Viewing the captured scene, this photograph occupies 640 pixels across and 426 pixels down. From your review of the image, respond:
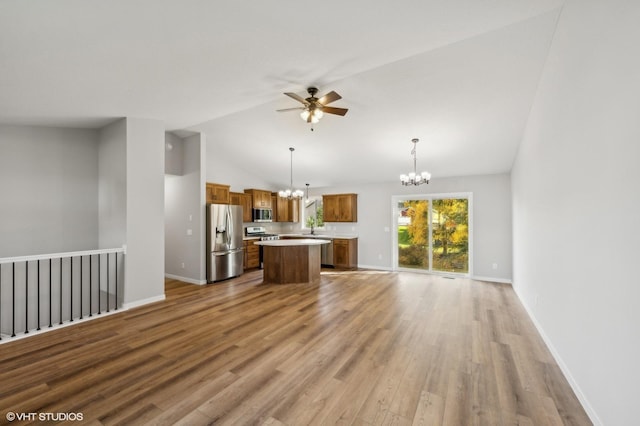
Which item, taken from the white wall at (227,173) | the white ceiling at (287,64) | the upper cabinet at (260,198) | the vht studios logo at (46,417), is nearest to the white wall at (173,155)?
the white wall at (227,173)

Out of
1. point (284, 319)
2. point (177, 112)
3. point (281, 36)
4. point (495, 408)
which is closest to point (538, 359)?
point (495, 408)

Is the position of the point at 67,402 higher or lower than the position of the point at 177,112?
lower

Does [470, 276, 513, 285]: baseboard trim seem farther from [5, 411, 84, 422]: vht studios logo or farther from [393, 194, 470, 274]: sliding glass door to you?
[5, 411, 84, 422]: vht studios logo

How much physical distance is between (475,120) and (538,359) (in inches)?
134

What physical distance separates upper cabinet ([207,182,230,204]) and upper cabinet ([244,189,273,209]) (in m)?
A: 0.98

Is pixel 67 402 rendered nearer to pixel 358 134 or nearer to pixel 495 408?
pixel 495 408

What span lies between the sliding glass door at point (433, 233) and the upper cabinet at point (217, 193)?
448cm

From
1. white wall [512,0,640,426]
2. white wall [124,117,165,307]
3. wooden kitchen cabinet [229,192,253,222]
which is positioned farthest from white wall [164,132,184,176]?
white wall [512,0,640,426]

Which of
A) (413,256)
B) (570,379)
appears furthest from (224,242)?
(570,379)

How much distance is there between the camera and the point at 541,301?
316 cm

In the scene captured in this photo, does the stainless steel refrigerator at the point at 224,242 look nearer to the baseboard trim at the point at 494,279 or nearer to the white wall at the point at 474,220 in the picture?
the white wall at the point at 474,220

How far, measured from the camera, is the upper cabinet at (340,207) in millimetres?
7727

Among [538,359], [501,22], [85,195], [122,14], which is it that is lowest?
[538,359]

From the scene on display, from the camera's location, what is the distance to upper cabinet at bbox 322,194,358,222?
304 inches
